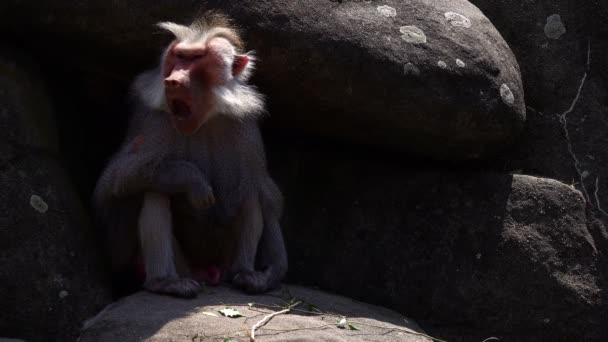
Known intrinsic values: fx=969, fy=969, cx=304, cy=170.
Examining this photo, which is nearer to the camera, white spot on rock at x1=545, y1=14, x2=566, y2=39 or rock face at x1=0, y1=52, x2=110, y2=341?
rock face at x1=0, y1=52, x2=110, y2=341

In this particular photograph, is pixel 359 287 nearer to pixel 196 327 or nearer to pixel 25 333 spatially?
pixel 196 327

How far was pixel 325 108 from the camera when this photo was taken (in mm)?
6832

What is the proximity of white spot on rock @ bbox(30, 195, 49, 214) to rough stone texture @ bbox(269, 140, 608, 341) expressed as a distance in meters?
2.07

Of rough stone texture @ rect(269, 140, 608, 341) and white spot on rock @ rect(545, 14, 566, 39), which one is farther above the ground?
white spot on rock @ rect(545, 14, 566, 39)

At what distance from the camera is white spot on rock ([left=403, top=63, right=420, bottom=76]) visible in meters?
6.79

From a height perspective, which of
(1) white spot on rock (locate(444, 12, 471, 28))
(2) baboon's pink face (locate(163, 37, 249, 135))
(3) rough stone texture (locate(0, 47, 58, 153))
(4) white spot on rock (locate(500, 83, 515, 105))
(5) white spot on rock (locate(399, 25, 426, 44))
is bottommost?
(3) rough stone texture (locate(0, 47, 58, 153))

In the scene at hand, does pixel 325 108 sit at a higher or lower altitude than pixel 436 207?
higher

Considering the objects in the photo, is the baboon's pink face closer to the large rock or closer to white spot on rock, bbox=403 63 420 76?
white spot on rock, bbox=403 63 420 76

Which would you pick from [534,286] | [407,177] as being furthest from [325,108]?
[534,286]

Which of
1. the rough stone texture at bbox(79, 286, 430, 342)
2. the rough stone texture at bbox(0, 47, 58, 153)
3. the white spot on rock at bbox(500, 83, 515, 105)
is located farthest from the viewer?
the white spot on rock at bbox(500, 83, 515, 105)

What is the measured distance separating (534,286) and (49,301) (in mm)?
3358

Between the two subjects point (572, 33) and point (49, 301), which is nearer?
point (49, 301)

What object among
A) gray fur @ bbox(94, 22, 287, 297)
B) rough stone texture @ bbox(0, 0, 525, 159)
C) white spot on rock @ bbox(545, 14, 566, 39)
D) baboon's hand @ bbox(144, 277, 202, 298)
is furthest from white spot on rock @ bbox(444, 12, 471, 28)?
baboon's hand @ bbox(144, 277, 202, 298)

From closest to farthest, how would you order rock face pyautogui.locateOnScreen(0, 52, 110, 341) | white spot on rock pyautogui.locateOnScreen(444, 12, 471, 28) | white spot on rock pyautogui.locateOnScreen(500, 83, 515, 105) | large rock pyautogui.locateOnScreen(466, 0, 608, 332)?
rock face pyautogui.locateOnScreen(0, 52, 110, 341) → white spot on rock pyautogui.locateOnScreen(500, 83, 515, 105) → white spot on rock pyautogui.locateOnScreen(444, 12, 471, 28) → large rock pyautogui.locateOnScreen(466, 0, 608, 332)
